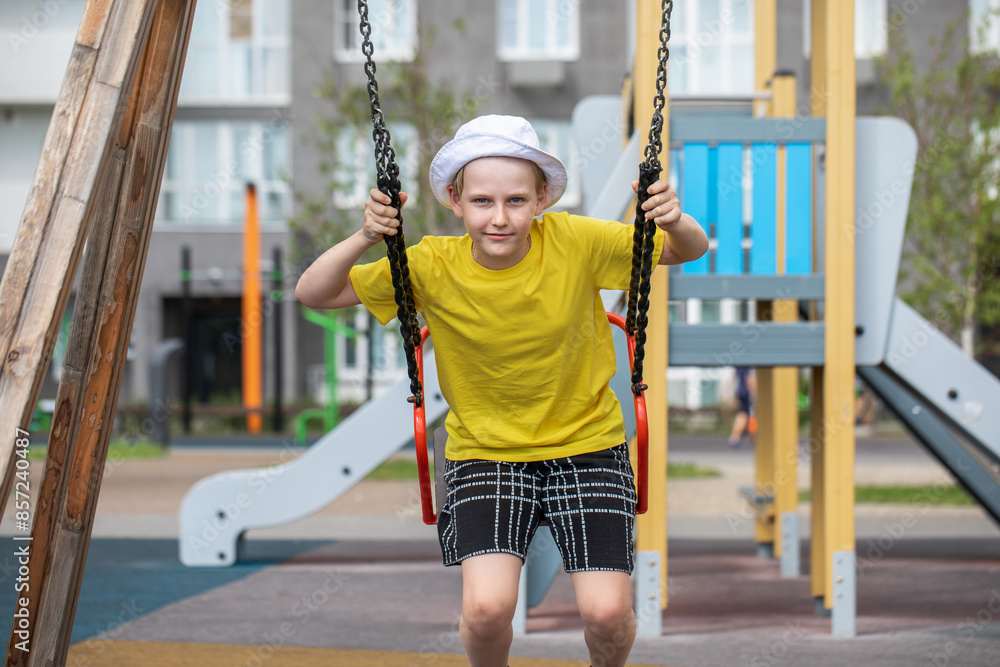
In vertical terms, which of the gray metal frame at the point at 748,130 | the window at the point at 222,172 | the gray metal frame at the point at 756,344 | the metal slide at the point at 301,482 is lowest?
the metal slide at the point at 301,482

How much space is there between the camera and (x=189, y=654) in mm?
3965

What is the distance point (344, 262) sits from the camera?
8.64 feet

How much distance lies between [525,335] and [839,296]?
2314mm

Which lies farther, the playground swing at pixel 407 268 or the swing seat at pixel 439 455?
the swing seat at pixel 439 455

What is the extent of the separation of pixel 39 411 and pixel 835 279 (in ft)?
49.7

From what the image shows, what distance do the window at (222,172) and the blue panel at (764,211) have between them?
1796cm

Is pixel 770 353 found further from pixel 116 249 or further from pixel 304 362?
pixel 304 362

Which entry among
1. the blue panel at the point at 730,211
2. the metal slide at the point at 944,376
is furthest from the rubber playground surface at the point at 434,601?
the blue panel at the point at 730,211

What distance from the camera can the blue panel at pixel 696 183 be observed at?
15.2 feet

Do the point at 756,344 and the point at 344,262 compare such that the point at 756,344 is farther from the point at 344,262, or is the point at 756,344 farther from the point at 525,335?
the point at 344,262

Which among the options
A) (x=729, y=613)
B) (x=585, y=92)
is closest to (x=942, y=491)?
(x=729, y=613)

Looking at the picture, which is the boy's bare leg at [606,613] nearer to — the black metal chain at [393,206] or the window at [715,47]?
the black metal chain at [393,206]

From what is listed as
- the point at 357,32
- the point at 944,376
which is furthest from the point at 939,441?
the point at 357,32

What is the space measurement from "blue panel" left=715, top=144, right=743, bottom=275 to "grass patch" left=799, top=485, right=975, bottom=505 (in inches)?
208
